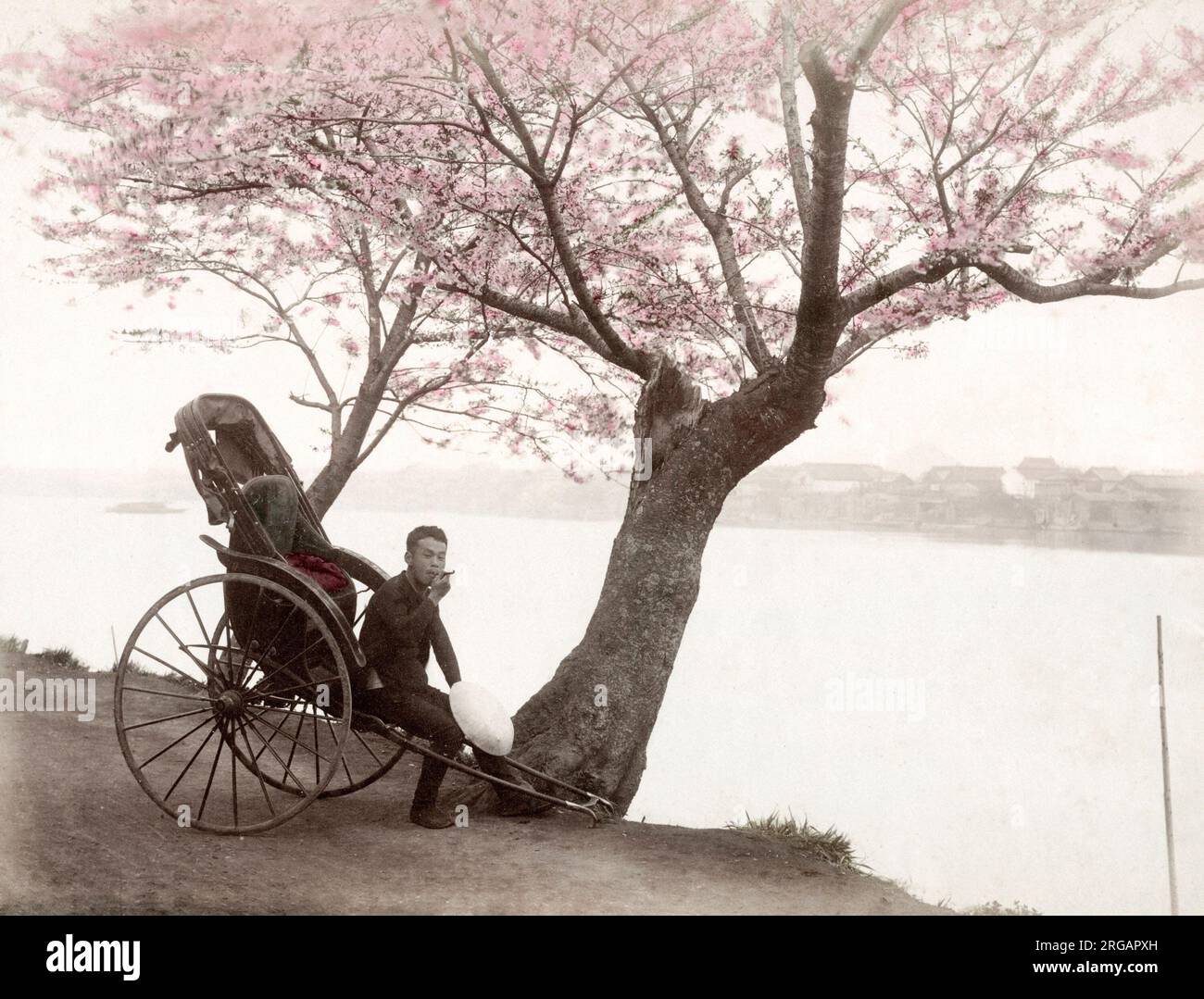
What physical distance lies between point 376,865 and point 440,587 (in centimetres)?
112

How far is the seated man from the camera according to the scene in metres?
4.16

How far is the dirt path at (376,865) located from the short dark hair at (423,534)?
1.26m

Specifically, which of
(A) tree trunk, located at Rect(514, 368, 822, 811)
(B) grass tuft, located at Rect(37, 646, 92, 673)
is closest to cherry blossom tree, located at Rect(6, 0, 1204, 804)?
(A) tree trunk, located at Rect(514, 368, 822, 811)

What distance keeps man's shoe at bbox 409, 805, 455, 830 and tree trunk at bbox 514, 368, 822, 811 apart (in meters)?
0.57

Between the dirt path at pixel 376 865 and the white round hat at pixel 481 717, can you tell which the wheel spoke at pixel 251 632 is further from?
the white round hat at pixel 481 717

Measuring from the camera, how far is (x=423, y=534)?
164 inches

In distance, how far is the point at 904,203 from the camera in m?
5.64

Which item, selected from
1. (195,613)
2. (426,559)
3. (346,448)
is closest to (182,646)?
(195,613)

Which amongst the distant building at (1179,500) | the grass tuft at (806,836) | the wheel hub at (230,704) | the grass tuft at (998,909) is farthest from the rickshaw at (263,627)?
the distant building at (1179,500)

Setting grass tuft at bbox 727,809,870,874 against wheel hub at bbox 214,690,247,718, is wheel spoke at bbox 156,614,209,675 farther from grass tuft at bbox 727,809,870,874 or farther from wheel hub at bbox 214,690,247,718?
grass tuft at bbox 727,809,870,874

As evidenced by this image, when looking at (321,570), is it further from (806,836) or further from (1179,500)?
(1179,500)

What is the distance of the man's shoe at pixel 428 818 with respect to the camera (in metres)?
4.49
